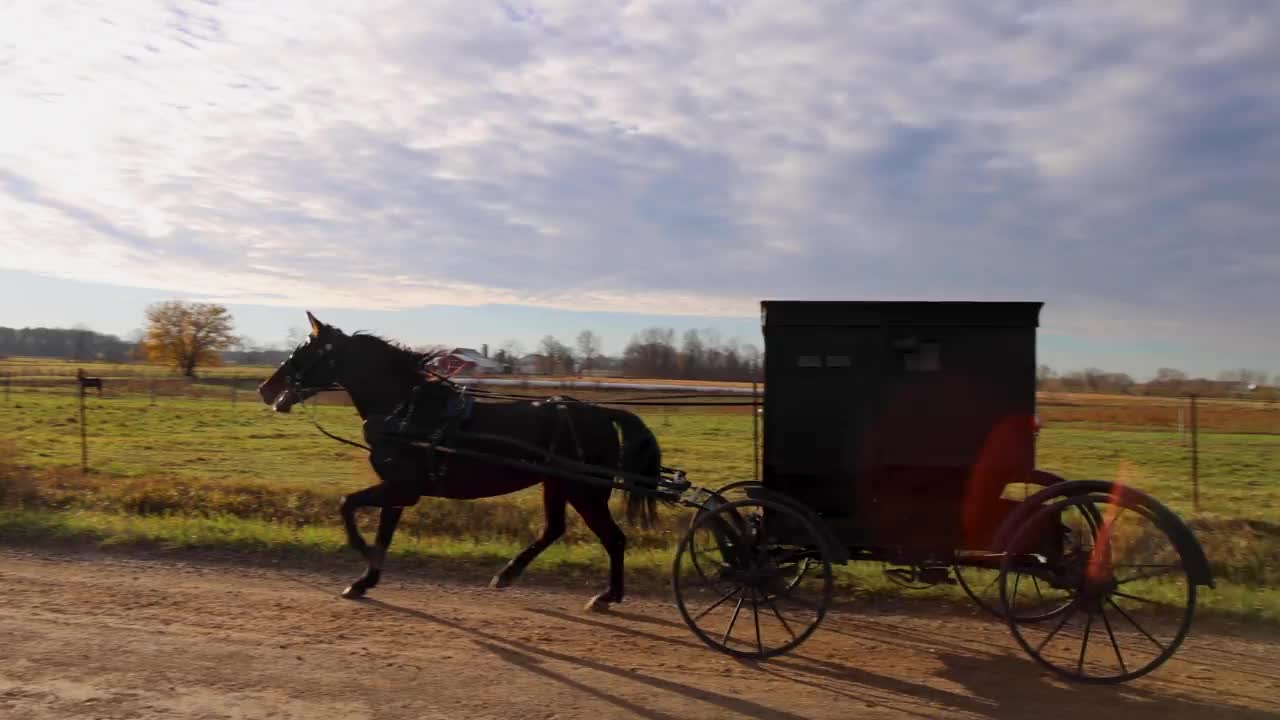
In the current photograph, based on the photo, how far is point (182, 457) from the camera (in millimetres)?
14320

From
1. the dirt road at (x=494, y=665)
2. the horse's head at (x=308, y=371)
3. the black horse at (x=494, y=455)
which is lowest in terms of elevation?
the dirt road at (x=494, y=665)

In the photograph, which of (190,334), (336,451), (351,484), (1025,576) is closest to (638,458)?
(1025,576)

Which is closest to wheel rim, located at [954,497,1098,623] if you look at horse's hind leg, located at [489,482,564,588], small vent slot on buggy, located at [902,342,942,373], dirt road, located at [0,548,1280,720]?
dirt road, located at [0,548,1280,720]

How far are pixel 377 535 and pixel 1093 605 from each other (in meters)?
4.76

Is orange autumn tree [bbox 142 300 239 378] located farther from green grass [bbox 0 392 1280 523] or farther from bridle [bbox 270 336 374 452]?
bridle [bbox 270 336 374 452]

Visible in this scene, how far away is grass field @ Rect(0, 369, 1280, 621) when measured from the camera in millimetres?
6965

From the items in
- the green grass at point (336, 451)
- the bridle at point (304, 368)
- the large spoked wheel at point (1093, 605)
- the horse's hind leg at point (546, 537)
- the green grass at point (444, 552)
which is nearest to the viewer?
the large spoked wheel at point (1093, 605)

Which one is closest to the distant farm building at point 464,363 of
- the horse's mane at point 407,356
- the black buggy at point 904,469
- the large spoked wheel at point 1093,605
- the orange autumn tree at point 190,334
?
the horse's mane at point 407,356

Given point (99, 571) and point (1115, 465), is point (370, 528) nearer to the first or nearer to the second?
point (99, 571)

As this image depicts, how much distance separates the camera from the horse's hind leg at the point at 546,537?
19.1 feet

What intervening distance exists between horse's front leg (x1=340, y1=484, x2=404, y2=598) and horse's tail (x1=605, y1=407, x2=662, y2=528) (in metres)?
1.80

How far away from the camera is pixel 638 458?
5.72 meters

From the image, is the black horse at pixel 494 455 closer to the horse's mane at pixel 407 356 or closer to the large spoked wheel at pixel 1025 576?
the horse's mane at pixel 407 356

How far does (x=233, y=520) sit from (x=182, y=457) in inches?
297
